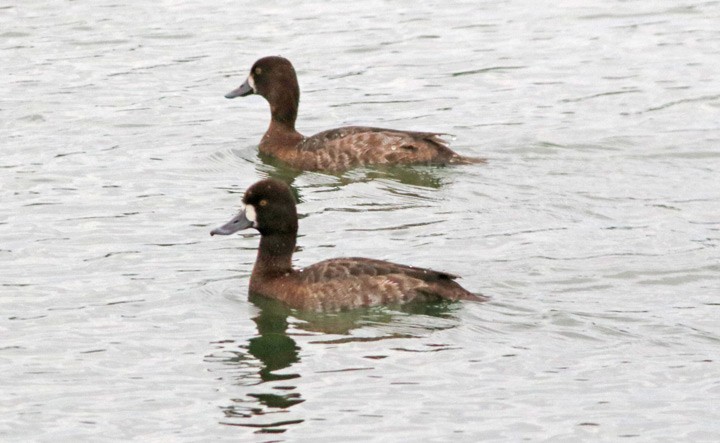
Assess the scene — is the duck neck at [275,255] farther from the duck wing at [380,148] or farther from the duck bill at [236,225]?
the duck wing at [380,148]

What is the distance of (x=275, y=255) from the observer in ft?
41.9

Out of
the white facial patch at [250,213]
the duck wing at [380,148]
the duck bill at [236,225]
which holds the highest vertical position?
the white facial patch at [250,213]

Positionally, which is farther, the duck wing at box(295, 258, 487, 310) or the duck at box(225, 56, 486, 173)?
the duck at box(225, 56, 486, 173)

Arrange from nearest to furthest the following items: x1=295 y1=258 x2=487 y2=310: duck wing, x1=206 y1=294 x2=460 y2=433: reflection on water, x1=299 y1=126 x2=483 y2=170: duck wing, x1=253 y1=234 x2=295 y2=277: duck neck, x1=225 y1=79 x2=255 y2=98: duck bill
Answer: x1=206 y1=294 x2=460 y2=433: reflection on water → x1=295 y1=258 x2=487 y2=310: duck wing → x1=253 y1=234 x2=295 y2=277: duck neck → x1=299 y1=126 x2=483 y2=170: duck wing → x1=225 y1=79 x2=255 y2=98: duck bill

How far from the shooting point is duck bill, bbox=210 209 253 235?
12891 mm

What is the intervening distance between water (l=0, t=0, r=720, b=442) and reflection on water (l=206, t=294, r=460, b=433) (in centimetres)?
3

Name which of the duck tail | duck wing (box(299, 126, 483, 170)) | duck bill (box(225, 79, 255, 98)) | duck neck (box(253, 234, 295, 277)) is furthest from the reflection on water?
duck bill (box(225, 79, 255, 98))

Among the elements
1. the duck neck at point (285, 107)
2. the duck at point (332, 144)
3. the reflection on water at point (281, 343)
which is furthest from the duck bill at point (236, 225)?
the duck neck at point (285, 107)

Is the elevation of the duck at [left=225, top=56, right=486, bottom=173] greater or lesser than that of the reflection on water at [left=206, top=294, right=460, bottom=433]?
greater

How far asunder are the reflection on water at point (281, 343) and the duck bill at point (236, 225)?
605mm

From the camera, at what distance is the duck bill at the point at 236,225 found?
42.3 ft

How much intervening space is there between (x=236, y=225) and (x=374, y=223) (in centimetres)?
233

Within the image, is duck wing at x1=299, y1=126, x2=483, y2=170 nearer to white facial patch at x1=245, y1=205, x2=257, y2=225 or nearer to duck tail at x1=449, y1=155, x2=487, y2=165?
duck tail at x1=449, y1=155, x2=487, y2=165

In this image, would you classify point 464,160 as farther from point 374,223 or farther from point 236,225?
point 236,225
